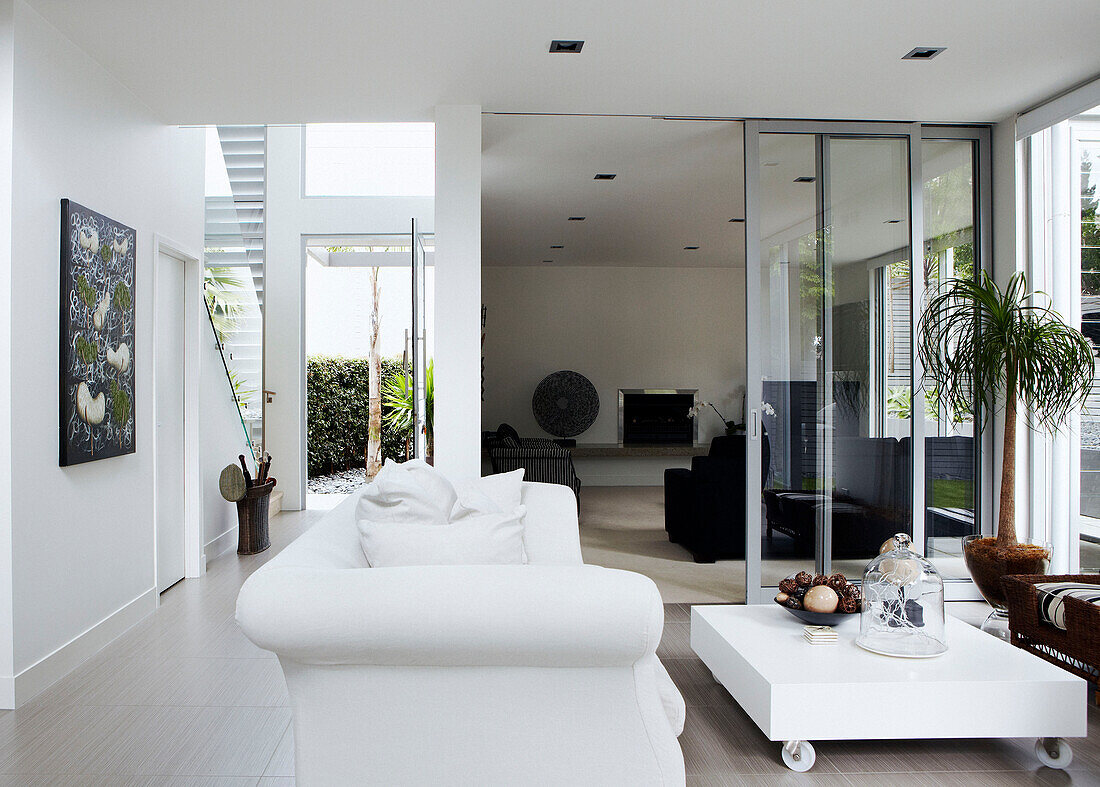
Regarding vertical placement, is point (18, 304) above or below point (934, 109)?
below

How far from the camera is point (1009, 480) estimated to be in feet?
13.3

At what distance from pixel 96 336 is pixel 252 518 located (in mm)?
2348

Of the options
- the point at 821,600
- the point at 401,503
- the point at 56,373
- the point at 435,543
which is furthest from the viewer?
the point at 56,373

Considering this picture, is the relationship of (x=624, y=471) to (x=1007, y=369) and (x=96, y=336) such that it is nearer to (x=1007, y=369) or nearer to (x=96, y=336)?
(x=1007, y=369)

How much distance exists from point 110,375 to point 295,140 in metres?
4.24

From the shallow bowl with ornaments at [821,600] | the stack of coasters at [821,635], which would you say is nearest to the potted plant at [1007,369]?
the shallow bowl with ornaments at [821,600]

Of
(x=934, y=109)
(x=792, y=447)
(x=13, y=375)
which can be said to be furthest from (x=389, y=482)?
(x=934, y=109)

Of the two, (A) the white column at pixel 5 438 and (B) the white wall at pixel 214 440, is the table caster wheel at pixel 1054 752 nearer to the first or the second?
(A) the white column at pixel 5 438

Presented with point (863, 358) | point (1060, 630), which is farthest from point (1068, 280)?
point (1060, 630)

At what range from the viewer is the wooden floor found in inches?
96.8

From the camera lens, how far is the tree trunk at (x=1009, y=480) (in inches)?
156

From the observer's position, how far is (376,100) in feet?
13.3

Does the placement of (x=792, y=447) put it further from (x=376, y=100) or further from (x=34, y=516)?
(x=34, y=516)

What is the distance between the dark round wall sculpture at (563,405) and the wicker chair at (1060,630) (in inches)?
258
